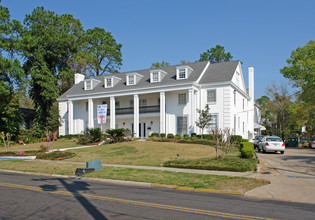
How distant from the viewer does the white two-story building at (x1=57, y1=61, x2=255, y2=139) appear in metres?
32.9

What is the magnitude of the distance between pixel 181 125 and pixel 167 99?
3.75 metres

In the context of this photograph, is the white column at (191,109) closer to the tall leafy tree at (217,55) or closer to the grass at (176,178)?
the grass at (176,178)

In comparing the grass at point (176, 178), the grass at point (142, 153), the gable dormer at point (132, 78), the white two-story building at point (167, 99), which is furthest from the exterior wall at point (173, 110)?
the grass at point (176, 178)

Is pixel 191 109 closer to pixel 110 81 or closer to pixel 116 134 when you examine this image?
pixel 116 134

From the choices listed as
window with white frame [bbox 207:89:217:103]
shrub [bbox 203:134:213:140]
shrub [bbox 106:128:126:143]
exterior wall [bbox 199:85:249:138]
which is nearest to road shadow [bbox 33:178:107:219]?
shrub [bbox 106:128:126:143]

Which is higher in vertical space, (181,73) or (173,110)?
(181,73)

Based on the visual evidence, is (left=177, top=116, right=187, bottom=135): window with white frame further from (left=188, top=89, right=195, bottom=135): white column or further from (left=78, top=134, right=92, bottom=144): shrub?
(left=78, top=134, right=92, bottom=144): shrub

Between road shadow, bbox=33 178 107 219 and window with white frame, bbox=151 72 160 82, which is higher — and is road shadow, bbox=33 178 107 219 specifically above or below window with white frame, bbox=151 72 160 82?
below

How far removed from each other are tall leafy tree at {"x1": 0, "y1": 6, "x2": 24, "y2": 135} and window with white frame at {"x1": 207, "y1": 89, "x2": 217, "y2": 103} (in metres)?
22.7

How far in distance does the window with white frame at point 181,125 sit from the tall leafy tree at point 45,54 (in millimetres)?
18617

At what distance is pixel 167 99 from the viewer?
35406 millimetres

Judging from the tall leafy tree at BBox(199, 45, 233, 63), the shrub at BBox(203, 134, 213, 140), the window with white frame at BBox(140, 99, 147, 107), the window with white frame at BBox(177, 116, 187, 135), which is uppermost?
the tall leafy tree at BBox(199, 45, 233, 63)

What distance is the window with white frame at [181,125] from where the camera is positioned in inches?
1337

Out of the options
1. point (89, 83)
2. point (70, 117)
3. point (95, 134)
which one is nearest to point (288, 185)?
point (95, 134)
